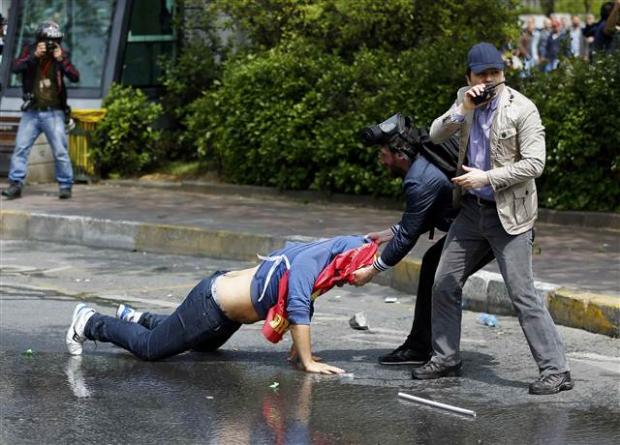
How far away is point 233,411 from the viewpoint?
652 cm

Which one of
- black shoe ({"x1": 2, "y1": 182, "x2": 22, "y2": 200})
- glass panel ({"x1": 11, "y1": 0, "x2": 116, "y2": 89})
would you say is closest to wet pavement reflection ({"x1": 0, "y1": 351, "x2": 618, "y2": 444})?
black shoe ({"x1": 2, "y1": 182, "x2": 22, "y2": 200})

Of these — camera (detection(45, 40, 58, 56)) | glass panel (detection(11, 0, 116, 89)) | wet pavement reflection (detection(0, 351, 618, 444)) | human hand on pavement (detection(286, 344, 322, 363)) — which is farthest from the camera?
glass panel (detection(11, 0, 116, 89))

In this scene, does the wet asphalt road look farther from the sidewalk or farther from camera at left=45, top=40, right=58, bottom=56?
camera at left=45, top=40, right=58, bottom=56

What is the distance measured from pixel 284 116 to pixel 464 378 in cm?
754

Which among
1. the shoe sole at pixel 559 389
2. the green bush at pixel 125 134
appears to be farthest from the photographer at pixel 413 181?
the green bush at pixel 125 134

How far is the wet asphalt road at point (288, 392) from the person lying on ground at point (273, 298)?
189 millimetres

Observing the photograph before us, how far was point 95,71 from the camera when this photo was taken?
16438mm

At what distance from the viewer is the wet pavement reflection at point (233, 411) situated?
6086mm

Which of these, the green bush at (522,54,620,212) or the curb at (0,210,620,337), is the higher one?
the green bush at (522,54,620,212)

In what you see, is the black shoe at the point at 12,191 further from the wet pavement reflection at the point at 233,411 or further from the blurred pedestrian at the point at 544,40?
the blurred pedestrian at the point at 544,40

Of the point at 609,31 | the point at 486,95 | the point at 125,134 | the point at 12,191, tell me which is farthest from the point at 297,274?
the point at 609,31

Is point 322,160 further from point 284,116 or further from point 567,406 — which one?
point 567,406

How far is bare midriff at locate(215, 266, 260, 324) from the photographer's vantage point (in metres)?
7.09

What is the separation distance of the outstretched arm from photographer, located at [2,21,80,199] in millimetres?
7632
